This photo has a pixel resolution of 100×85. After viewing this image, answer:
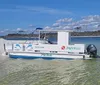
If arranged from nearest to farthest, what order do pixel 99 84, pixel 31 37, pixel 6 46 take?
1. pixel 99 84
2. pixel 6 46
3. pixel 31 37

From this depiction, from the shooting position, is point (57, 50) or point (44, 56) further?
point (44, 56)

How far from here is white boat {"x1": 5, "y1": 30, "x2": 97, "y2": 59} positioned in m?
33.2

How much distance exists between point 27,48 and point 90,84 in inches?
761

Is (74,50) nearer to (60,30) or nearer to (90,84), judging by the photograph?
(60,30)

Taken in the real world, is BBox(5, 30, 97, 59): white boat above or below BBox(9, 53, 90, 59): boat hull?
above

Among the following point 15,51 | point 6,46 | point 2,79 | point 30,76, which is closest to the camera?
point 2,79

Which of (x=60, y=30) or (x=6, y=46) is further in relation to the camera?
(x=6, y=46)

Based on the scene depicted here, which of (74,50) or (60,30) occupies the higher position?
(60,30)

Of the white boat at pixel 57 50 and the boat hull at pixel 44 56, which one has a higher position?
the white boat at pixel 57 50

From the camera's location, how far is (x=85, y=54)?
109 feet

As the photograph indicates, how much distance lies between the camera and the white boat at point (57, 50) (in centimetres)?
3325

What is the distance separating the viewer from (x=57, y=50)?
33875 millimetres

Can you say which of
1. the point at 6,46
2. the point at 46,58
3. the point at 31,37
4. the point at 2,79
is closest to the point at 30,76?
the point at 2,79

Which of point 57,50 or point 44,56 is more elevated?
point 57,50
